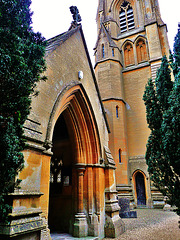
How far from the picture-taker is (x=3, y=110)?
275 cm

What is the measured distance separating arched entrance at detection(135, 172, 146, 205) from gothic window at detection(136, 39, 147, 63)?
37.9 ft

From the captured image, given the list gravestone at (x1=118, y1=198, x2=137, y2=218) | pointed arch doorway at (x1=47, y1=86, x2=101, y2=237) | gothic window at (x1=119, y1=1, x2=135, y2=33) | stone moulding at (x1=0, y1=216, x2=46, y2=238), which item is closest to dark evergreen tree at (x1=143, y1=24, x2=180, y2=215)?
pointed arch doorway at (x1=47, y1=86, x2=101, y2=237)

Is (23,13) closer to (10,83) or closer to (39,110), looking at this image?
(10,83)

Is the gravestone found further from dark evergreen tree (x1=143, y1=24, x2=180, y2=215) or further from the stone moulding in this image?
the stone moulding

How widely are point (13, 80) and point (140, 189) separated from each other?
1602 cm

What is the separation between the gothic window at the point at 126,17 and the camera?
72.3ft

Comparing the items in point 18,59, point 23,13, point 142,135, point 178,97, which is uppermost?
point 142,135

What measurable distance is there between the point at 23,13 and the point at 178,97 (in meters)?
4.23

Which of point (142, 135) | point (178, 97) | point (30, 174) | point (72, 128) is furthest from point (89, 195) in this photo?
point (142, 135)

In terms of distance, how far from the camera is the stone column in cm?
603

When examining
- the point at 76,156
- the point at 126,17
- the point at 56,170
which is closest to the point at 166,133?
the point at 76,156

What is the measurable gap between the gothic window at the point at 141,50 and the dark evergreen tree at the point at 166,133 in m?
13.8

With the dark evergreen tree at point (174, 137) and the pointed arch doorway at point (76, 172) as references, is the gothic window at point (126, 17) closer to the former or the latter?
the pointed arch doorway at point (76, 172)

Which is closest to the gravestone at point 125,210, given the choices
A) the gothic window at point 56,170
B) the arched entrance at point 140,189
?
the arched entrance at point 140,189
